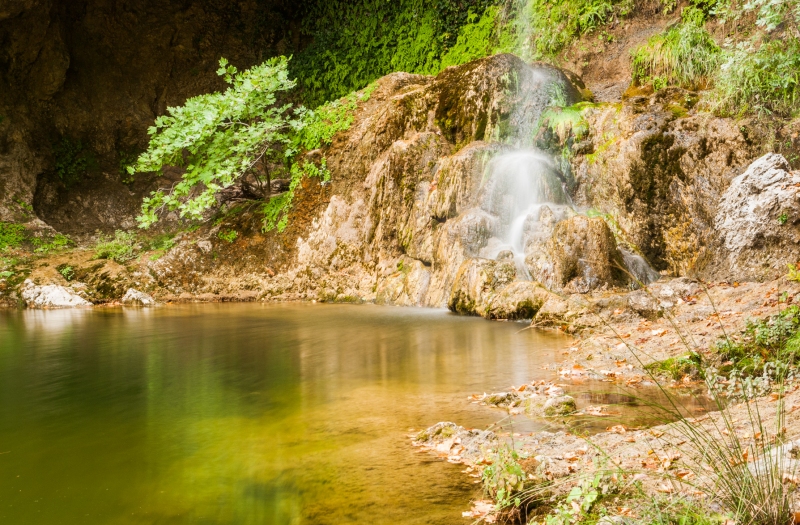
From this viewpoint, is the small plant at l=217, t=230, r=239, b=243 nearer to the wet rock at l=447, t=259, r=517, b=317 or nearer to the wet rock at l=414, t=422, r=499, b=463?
the wet rock at l=447, t=259, r=517, b=317

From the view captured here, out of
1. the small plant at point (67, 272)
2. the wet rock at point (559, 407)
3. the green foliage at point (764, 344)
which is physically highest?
the small plant at point (67, 272)

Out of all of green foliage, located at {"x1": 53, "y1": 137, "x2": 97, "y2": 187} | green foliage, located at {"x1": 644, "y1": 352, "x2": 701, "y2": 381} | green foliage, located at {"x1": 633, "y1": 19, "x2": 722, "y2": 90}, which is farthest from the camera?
green foliage, located at {"x1": 53, "y1": 137, "x2": 97, "y2": 187}

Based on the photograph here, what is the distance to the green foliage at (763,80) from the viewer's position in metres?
9.25

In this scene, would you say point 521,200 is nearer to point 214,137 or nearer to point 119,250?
point 214,137

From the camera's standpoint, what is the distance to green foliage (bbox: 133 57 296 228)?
1368 centimetres

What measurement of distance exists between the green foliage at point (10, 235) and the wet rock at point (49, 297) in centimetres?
198

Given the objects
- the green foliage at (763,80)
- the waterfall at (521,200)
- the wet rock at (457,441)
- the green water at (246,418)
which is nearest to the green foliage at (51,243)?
the green water at (246,418)

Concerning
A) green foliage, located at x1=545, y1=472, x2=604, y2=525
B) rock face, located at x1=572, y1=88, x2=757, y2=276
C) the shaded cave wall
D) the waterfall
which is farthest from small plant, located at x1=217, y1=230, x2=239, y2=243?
green foliage, located at x1=545, y1=472, x2=604, y2=525

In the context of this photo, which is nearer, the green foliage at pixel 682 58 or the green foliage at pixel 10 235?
the green foliage at pixel 682 58

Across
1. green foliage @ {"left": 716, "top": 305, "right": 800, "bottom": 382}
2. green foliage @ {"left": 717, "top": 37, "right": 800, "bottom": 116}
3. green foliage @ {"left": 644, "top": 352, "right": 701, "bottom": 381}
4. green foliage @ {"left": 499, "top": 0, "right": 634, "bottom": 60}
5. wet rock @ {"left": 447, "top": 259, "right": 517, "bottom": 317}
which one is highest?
green foliage @ {"left": 499, "top": 0, "right": 634, "bottom": 60}

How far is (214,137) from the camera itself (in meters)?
14.2

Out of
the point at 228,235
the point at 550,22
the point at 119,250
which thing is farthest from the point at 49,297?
the point at 550,22

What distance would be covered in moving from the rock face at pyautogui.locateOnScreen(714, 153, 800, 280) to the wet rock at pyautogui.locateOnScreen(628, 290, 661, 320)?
194 cm

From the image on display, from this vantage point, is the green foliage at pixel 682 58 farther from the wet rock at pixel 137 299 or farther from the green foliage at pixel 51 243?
the green foliage at pixel 51 243
